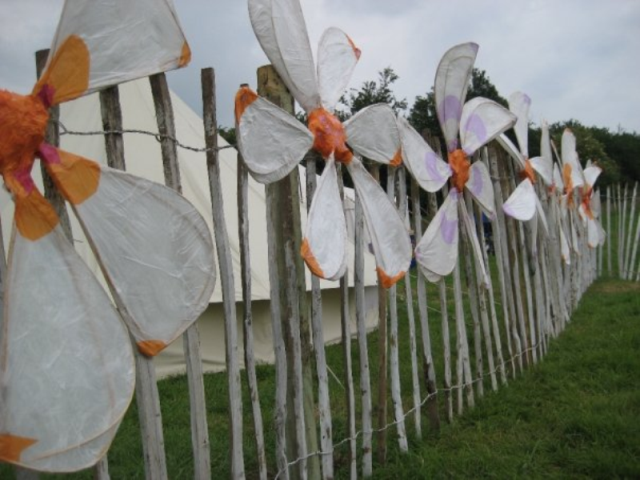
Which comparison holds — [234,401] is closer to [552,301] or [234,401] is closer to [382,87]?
[552,301]

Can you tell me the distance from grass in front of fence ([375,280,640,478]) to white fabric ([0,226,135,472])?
1660 mm

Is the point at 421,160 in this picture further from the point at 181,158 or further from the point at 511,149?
the point at 181,158

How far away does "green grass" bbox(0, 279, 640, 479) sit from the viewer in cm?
280

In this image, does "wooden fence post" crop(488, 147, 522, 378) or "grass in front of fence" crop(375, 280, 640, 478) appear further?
"wooden fence post" crop(488, 147, 522, 378)

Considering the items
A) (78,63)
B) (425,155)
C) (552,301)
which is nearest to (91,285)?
(78,63)

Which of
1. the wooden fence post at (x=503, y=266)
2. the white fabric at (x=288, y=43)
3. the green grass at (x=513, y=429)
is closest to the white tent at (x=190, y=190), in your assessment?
the green grass at (x=513, y=429)

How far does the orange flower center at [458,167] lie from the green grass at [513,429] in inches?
51.9

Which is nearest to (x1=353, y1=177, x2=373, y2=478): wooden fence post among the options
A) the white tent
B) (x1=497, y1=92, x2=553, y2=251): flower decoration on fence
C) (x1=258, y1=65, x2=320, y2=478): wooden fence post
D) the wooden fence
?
the wooden fence

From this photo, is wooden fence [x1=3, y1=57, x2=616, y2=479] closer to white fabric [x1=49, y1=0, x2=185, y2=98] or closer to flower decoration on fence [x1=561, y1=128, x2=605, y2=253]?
white fabric [x1=49, y1=0, x2=185, y2=98]

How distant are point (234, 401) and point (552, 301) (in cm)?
409

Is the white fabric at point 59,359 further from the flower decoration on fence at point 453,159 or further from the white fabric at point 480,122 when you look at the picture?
the white fabric at point 480,122

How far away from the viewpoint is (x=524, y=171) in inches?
183

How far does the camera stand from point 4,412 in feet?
4.58

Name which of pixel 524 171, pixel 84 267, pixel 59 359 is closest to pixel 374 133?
pixel 84 267
